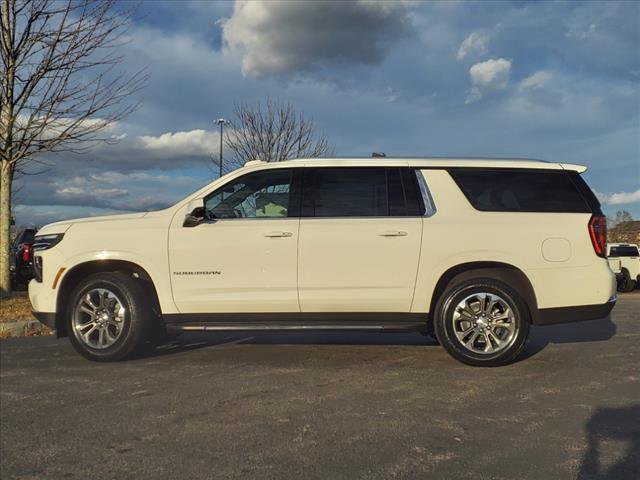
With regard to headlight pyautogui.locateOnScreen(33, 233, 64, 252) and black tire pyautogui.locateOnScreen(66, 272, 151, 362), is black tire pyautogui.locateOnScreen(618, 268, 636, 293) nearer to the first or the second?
black tire pyautogui.locateOnScreen(66, 272, 151, 362)

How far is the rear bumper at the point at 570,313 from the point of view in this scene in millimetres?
5109

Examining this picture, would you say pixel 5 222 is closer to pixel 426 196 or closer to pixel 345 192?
pixel 345 192

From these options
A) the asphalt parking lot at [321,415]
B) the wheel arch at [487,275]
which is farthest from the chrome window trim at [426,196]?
the asphalt parking lot at [321,415]

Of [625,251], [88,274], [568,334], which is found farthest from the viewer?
[625,251]

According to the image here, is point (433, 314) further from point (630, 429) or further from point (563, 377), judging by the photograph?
point (630, 429)

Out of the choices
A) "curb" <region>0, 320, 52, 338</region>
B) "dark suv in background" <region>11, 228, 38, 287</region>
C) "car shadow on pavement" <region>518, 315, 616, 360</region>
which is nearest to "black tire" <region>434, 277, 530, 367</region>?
"car shadow on pavement" <region>518, 315, 616, 360</region>

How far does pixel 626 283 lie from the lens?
1850cm

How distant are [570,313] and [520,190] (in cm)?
126

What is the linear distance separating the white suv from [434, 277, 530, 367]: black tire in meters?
0.01

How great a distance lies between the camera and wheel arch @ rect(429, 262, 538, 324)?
17.0ft

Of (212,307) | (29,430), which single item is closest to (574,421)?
(212,307)

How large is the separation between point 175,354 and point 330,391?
228cm

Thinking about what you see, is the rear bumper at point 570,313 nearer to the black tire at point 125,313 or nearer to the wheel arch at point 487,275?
the wheel arch at point 487,275

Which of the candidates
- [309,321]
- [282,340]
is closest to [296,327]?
[309,321]
